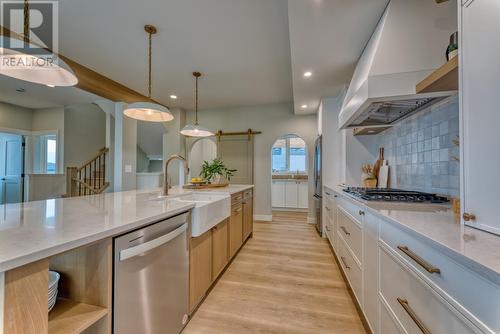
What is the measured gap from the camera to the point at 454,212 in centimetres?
114

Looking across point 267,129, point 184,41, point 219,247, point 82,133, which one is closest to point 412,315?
point 219,247

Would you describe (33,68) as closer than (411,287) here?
No

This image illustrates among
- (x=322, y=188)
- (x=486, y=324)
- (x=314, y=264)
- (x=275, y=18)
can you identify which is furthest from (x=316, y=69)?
(x=486, y=324)

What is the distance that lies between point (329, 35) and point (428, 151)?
1342 millimetres

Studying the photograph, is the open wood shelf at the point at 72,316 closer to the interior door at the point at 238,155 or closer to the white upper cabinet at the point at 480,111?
the white upper cabinet at the point at 480,111

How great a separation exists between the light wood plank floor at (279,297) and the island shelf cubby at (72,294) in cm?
86

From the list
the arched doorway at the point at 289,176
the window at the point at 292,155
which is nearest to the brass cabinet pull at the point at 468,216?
the arched doorway at the point at 289,176

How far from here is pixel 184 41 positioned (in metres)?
2.48

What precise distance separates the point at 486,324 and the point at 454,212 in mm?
814

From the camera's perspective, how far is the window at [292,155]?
6.17 meters

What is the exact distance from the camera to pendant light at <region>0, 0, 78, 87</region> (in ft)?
3.73

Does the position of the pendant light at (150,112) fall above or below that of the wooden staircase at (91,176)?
above

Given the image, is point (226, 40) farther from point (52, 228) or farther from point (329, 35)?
point (52, 228)

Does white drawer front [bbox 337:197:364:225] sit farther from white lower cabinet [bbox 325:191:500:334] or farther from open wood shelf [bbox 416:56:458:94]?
open wood shelf [bbox 416:56:458:94]
